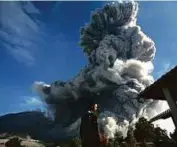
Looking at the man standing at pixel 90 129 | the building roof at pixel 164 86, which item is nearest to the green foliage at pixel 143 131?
the building roof at pixel 164 86

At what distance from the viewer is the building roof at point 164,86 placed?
6.90 m

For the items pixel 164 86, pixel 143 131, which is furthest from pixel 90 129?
pixel 143 131

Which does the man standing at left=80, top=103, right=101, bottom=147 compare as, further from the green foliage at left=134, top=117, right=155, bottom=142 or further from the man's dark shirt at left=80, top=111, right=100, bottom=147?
the green foliage at left=134, top=117, right=155, bottom=142

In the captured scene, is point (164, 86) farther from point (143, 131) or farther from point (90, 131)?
point (143, 131)

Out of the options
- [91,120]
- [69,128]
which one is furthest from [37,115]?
[91,120]

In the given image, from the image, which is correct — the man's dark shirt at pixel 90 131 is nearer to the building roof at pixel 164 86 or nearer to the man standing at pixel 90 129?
the man standing at pixel 90 129

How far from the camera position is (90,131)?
7164mm

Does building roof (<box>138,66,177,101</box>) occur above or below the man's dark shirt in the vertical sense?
above

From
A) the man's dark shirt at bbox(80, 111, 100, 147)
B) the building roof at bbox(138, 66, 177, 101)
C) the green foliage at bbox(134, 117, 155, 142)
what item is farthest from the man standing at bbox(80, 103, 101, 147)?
the green foliage at bbox(134, 117, 155, 142)

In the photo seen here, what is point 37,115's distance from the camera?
496ft

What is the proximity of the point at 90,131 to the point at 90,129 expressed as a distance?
0.17ft

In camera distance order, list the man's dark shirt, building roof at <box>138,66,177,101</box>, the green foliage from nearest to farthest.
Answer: building roof at <box>138,66,177,101</box>
the man's dark shirt
the green foliage

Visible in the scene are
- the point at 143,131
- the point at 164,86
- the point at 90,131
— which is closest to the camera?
the point at 90,131

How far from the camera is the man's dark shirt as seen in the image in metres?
7.07
